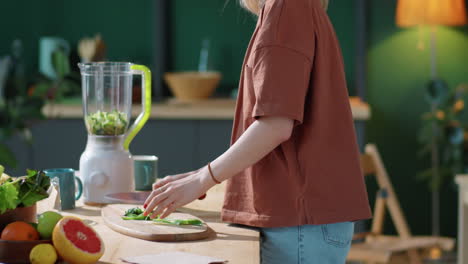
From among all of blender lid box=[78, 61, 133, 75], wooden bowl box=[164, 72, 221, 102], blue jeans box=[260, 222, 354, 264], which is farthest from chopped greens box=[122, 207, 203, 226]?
wooden bowl box=[164, 72, 221, 102]

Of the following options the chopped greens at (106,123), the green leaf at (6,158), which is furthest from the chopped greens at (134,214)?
the green leaf at (6,158)

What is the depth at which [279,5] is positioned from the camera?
4.72 ft

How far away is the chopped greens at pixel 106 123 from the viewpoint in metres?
1.89

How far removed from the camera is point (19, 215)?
4.29ft

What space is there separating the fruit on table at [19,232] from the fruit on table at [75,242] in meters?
0.04

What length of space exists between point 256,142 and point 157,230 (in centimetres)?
27

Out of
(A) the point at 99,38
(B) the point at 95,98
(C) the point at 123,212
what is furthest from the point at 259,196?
(A) the point at 99,38

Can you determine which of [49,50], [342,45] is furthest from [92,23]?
[342,45]

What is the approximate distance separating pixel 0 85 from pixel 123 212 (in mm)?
2735

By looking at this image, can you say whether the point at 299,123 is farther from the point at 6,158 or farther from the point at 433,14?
the point at 433,14

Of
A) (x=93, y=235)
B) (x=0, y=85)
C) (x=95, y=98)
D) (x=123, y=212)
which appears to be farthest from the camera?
(x=0, y=85)

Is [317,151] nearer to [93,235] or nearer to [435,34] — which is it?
[93,235]

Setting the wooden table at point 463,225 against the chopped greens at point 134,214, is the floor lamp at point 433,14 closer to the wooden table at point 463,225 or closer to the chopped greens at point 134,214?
the wooden table at point 463,225

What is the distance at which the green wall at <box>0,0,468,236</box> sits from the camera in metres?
4.39
